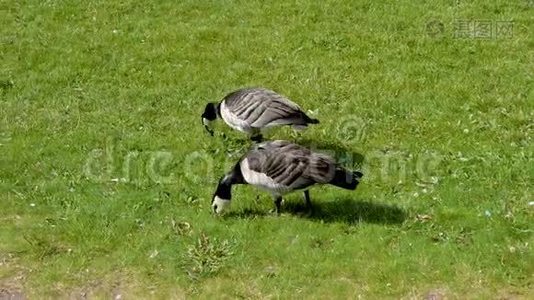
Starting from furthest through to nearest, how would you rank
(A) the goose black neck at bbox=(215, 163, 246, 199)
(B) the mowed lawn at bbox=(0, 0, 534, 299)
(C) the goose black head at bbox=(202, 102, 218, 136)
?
(C) the goose black head at bbox=(202, 102, 218, 136) → (A) the goose black neck at bbox=(215, 163, 246, 199) → (B) the mowed lawn at bbox=(0, 0, 534, 299)

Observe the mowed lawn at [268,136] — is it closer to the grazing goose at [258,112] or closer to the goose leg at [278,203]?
the goose leg at [278,203]

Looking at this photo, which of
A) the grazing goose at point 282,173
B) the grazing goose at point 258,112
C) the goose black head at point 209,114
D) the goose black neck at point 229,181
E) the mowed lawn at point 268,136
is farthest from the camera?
the goose black head at point 209,114

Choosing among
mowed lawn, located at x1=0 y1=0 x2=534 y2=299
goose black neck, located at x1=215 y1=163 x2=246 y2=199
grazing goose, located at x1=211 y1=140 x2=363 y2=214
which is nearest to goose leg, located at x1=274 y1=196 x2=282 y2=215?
grazing goose, located at x1=211 y1=140 x2=363 y2=214

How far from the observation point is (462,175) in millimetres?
11656

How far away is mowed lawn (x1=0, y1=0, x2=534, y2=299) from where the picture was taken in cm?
970

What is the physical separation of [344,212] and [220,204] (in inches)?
67.0

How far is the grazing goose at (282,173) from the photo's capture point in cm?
1009

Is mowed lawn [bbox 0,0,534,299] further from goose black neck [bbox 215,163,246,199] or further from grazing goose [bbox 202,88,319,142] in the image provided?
grazing goose [bbox 202,88,319,142]

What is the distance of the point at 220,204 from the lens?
10.7 meters

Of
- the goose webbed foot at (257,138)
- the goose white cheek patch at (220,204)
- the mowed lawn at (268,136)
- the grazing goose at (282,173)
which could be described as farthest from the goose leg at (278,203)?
the goose webbed foot at (257,138)

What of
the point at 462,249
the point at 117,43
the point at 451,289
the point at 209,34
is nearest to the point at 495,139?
the point at 462,249

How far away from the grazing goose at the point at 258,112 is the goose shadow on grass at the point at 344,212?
1313mm

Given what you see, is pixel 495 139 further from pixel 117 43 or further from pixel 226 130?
pixel 117 43

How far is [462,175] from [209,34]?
27.5 ft
